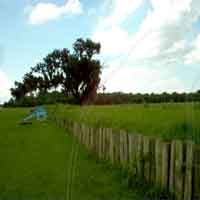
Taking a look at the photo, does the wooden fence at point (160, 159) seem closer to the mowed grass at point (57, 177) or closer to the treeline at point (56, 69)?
the mowed grass at point (57, 177)

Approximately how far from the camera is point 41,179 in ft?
10.6

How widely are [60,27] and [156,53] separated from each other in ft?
4.11

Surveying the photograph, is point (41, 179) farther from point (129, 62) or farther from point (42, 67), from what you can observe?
point (42, 67)

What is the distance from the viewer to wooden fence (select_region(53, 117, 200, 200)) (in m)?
2.15

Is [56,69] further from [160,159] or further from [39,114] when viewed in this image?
[160,159]

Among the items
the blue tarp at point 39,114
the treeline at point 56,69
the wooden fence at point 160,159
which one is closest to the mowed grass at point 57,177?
the wooden fence at point 160,159

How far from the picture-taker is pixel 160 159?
2551 mm

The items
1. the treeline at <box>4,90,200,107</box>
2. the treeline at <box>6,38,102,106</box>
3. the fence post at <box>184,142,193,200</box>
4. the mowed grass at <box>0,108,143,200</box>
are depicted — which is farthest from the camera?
the treeline at <box>6,38,102,106</box>

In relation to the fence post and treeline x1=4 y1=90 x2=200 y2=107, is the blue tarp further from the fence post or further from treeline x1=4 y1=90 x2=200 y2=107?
the fence post

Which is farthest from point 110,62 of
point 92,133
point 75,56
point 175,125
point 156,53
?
point 75,56

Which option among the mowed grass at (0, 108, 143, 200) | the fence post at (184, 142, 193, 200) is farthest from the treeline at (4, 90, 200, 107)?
the mowed grass at (0, 108, 143, 200)

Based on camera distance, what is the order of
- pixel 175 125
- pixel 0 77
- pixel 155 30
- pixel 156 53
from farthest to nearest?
pixel 175 125, pixel 0 77, pixel 156 53, pixel 155 30

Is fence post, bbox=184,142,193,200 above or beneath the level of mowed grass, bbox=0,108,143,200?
above

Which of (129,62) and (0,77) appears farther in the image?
(0,77)
